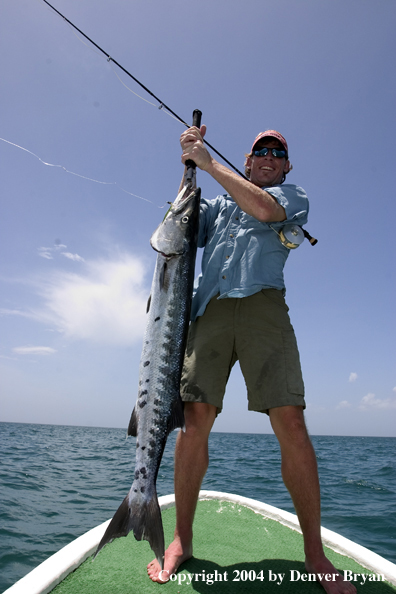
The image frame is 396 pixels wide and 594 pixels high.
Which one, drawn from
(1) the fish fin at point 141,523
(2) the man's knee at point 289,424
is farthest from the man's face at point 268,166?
(1) the fish fin at point 141,523

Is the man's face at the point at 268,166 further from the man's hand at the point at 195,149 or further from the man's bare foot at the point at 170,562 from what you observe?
the man's bare foot at the point at 170,562

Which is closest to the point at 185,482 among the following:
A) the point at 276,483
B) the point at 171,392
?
the point at 171,392

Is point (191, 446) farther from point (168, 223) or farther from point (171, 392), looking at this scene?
point (168, 223)

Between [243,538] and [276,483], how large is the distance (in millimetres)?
9275

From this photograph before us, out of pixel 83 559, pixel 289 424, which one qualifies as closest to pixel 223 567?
pixel 83 559

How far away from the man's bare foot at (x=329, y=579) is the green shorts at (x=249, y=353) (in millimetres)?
1019

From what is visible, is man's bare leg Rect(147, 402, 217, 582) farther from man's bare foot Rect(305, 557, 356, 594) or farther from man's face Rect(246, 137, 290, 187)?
man's face Rect(246, 137, 290, 187)

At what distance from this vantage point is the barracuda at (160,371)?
2.26 m

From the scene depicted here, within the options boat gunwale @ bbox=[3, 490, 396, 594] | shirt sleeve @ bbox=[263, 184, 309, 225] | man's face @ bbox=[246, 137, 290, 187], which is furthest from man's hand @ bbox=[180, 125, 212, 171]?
boat gunwale @ bbox=[3, 490, 396, 594]

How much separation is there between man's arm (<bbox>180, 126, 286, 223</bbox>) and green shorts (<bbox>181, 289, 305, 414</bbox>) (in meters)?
0.62

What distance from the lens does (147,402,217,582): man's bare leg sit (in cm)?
265

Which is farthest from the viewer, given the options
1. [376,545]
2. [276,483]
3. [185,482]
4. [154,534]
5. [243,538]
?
[276,483]

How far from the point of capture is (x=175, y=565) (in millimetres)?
2520

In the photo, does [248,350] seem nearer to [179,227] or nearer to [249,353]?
[249,353]
